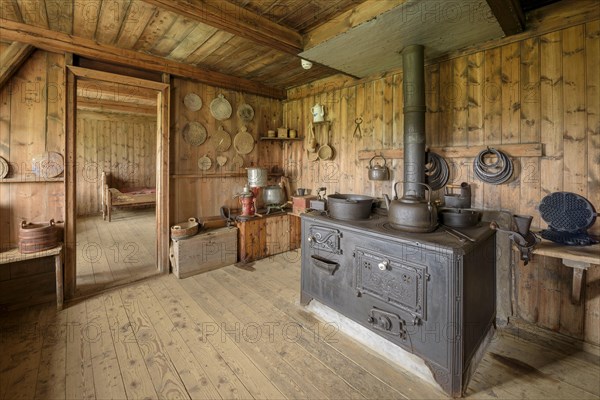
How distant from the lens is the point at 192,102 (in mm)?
3127

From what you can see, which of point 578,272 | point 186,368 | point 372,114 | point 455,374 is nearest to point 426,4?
point 372,114

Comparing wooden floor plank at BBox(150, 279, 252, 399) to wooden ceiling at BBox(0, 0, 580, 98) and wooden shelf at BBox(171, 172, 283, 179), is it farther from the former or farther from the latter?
wooden ceiling at BBox(0, 0, 580, 98)

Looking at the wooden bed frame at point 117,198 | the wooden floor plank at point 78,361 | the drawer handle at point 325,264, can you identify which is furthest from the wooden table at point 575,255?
the wooden bed frame at point 117,198

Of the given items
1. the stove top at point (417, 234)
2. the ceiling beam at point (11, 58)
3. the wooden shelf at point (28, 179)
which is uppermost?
the ceiling beam at point (11, 58)

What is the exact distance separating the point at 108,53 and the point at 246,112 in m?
1.49

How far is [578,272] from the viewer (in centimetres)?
156

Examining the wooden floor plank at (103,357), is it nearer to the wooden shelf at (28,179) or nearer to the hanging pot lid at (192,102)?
the wooden shelf at (28,179)

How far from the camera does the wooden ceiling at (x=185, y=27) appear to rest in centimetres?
188

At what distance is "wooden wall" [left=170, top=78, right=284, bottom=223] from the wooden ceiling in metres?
0.44

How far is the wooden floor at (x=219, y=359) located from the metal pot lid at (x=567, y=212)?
0.78m

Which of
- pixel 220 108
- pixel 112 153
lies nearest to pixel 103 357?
pixel 220 108

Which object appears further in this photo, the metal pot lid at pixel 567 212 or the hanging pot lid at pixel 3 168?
the hanging pot lid at pixel 3 168

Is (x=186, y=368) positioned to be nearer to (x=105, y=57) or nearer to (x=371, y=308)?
(x=371, y=308)

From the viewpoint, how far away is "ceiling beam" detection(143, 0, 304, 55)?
178 cm
